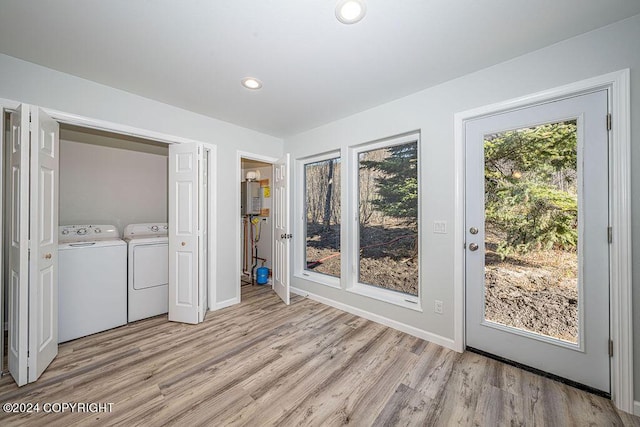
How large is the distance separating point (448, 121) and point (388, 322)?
219 centimetres

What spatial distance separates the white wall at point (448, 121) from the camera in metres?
1.50

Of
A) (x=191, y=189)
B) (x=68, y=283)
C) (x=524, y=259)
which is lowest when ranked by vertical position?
(x=68, y=283)

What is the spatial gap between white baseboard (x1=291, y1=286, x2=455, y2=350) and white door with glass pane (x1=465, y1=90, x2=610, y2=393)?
240mm

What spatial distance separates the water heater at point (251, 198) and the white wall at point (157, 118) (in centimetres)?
105

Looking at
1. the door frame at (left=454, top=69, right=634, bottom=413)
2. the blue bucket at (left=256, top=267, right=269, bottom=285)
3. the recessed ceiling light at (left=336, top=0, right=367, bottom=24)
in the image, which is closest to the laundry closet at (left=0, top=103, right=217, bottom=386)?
the blue bucket at (left=256, top=267, right=269, bottom=285)

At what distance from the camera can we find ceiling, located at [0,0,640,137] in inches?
55.8

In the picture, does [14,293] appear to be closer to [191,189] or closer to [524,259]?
[191,189]

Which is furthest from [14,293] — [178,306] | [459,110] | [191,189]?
[459,110]

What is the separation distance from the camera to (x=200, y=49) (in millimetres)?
1779

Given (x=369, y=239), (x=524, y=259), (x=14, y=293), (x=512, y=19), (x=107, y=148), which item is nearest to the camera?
(x=512, y=19)

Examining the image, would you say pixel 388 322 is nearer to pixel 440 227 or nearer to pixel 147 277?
pixel 440 227

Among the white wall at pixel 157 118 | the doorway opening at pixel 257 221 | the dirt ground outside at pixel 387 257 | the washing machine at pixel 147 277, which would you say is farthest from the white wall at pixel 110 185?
the dirt ground outside at pixel 387 257

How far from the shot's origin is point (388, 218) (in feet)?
9.49

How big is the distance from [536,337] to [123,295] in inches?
157
